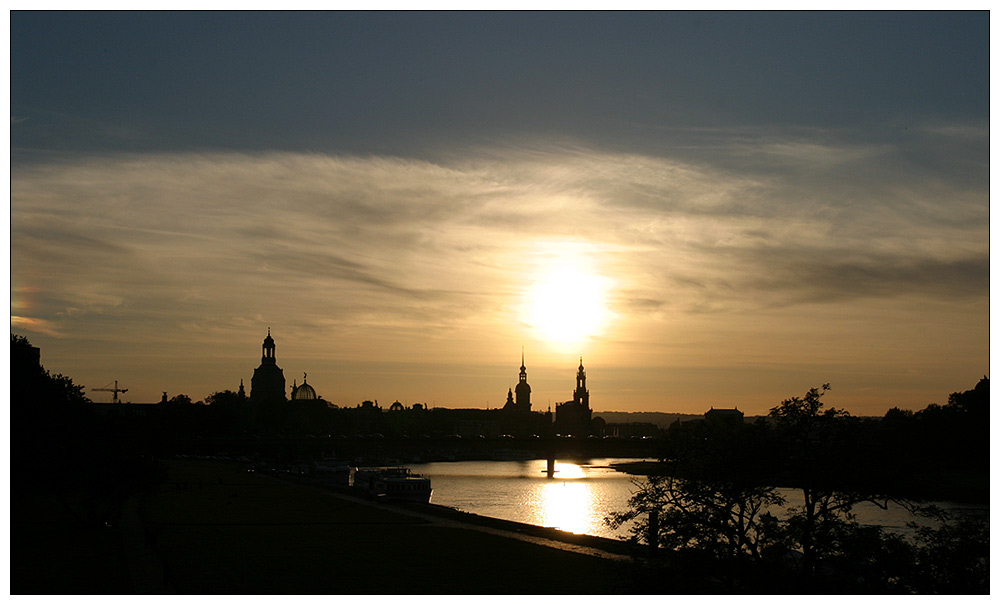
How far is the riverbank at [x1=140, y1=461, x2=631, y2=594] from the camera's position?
3491 cm

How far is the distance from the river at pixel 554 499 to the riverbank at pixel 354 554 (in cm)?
717

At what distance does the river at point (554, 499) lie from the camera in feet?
228

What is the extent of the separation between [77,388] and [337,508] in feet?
102

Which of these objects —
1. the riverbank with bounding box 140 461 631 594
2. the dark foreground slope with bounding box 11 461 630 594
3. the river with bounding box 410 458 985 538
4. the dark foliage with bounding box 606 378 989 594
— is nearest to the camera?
the dark foliage with bounding box 606 378 989 594

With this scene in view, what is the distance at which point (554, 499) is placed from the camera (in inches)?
4067

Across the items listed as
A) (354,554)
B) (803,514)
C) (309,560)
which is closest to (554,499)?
(354,554)

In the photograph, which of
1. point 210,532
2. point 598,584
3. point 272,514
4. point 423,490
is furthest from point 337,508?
point 598,584

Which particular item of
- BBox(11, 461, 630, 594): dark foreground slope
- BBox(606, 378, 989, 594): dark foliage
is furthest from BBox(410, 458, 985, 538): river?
BBox(606, 378, 989, 594): dark foliage

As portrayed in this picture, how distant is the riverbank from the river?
23.5 feet

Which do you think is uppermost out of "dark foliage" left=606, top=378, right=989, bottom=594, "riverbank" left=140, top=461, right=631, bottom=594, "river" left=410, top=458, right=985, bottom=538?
"dark foliage" left=606, top=378, right=989, bottom=594

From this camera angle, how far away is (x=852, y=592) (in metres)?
21.7

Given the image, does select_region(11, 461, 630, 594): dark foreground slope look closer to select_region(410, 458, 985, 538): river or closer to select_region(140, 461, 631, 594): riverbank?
select_region(140, 461, 631, 594): riverbank

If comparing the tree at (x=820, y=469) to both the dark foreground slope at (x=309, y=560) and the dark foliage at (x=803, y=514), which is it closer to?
the dark foliage at (x=803, y=514)

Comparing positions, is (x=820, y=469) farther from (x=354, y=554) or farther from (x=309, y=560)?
(x=354, y=554)
